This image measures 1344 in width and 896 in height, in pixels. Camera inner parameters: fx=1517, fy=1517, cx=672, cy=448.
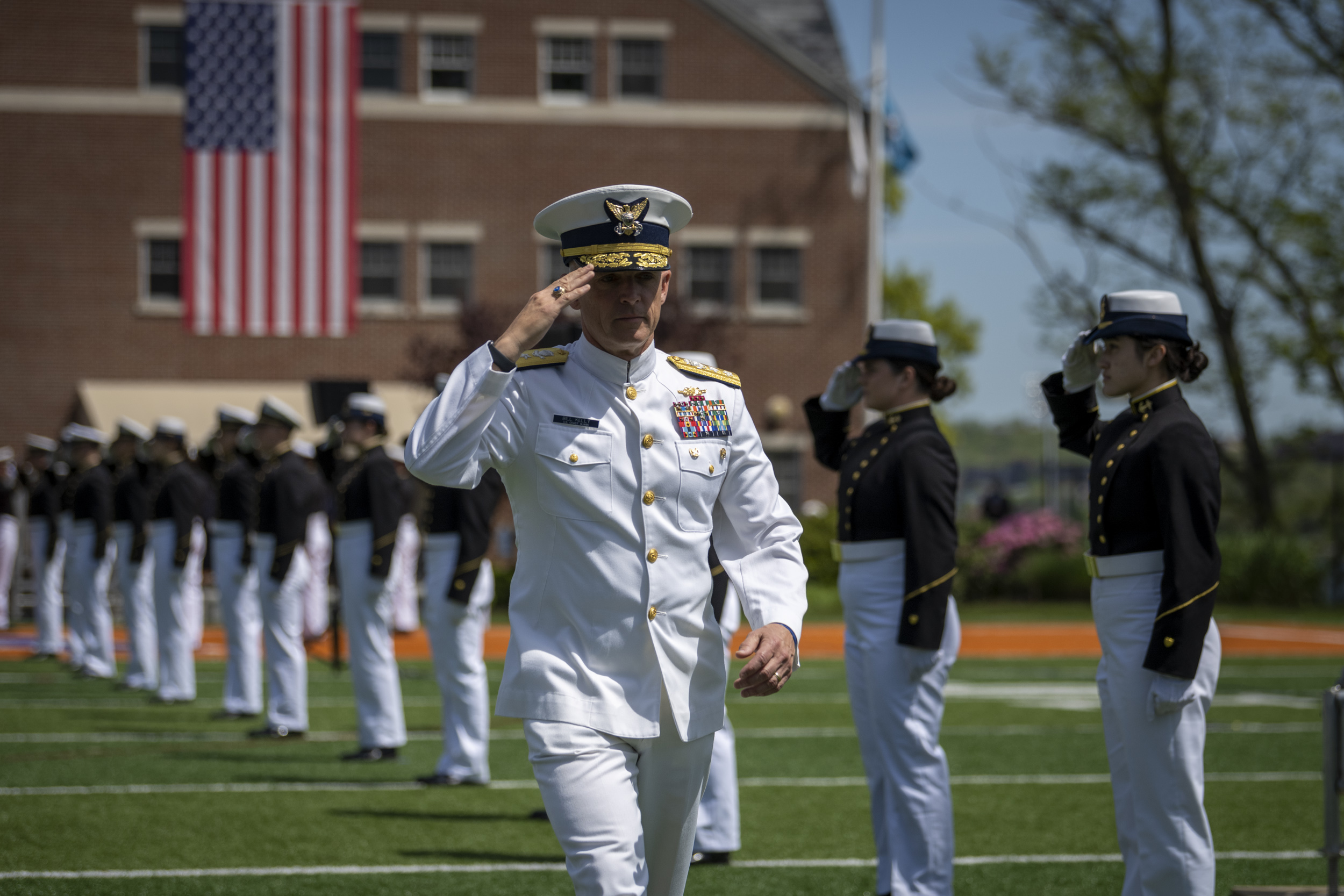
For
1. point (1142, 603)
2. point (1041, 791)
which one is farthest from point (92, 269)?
point (1142, 603)

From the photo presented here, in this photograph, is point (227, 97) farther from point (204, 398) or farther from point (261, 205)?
point (204, 398)

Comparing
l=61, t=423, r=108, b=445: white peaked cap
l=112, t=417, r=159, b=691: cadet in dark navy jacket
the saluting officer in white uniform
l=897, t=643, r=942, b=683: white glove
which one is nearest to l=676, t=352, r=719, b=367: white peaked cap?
the saluting officer in white uniform

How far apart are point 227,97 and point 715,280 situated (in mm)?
10085

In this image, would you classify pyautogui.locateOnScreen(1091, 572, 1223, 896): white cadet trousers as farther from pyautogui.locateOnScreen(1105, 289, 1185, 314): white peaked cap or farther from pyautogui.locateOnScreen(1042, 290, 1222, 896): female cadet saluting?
pyautogui.locateOnScreen(1105, 289, 1185, 314): white peaked cap

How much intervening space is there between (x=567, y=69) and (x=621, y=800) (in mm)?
28106

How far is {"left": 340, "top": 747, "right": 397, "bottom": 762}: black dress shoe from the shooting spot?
1031cm

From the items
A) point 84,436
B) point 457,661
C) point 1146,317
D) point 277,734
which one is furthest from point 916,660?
point 84,436

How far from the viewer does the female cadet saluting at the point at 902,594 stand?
6117mm

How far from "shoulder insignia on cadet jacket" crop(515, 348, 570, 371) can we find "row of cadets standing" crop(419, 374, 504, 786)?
5190 mm

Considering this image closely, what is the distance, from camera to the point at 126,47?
29.2 meters

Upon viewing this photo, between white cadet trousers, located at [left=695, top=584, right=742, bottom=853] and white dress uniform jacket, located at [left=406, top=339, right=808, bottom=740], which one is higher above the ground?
white dress uniform jacket, located at [left=406, top=339, right=808, bottom=740]

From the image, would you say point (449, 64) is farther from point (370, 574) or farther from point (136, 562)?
point (370, 574)

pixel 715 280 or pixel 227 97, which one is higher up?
pixel 227 97

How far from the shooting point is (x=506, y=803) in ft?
29.5
